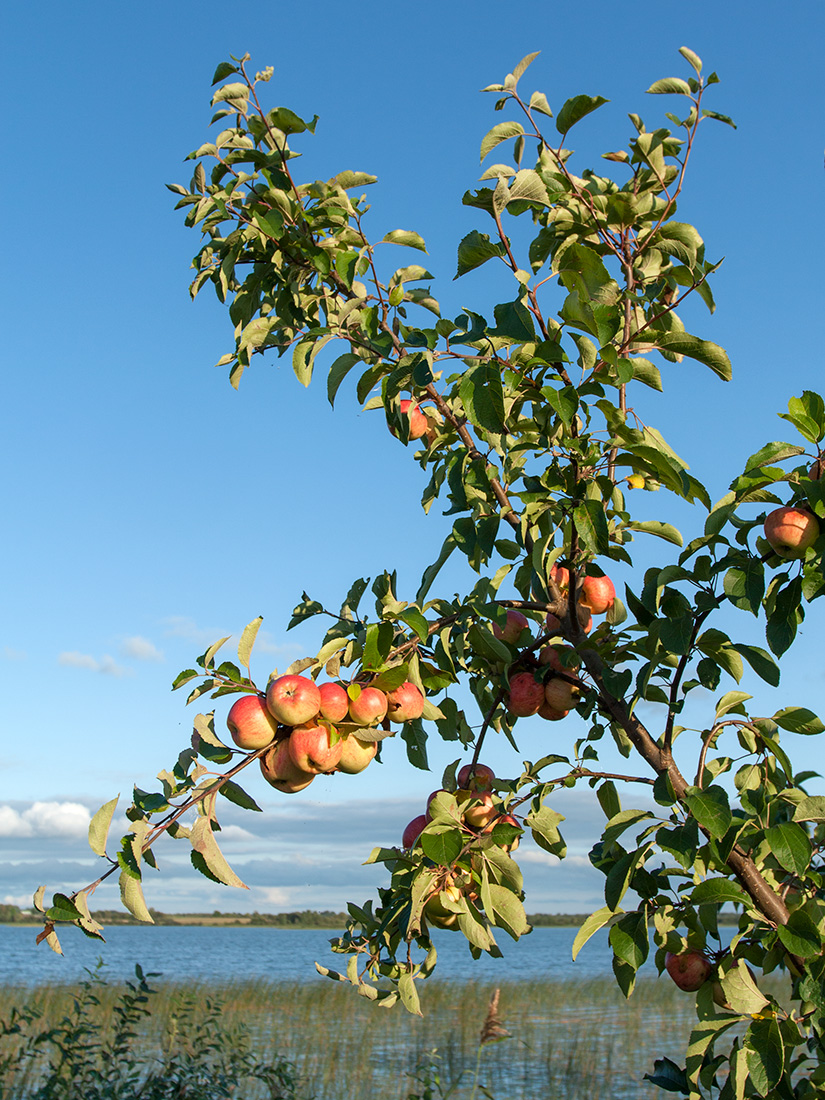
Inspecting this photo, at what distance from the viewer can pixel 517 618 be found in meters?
1.90

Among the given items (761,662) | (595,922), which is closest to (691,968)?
(595,922)

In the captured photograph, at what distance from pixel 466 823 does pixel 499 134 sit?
4.78ft

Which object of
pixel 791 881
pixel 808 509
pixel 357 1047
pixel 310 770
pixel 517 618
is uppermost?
pixel 808 509

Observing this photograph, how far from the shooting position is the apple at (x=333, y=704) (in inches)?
55.6

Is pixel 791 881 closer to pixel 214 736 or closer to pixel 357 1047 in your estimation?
pixel 214 736

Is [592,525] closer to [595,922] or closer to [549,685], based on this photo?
[549,685]

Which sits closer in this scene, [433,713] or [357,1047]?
[433,713]

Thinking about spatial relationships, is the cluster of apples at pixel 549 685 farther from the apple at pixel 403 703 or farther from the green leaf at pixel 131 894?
the green leaf at pixel 131 894

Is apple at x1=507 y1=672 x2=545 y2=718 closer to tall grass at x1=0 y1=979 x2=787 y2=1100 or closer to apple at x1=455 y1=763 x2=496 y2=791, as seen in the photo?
apple at x1=455 y1=763 x2=496 y2=791

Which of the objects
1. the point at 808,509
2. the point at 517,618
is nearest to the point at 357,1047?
the point at 517,618

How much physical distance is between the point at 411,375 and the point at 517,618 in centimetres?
68

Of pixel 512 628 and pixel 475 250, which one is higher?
pixel 475 250

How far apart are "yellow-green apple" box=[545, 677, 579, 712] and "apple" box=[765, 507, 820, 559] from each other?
0.52 metres

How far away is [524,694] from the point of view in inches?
68.0
